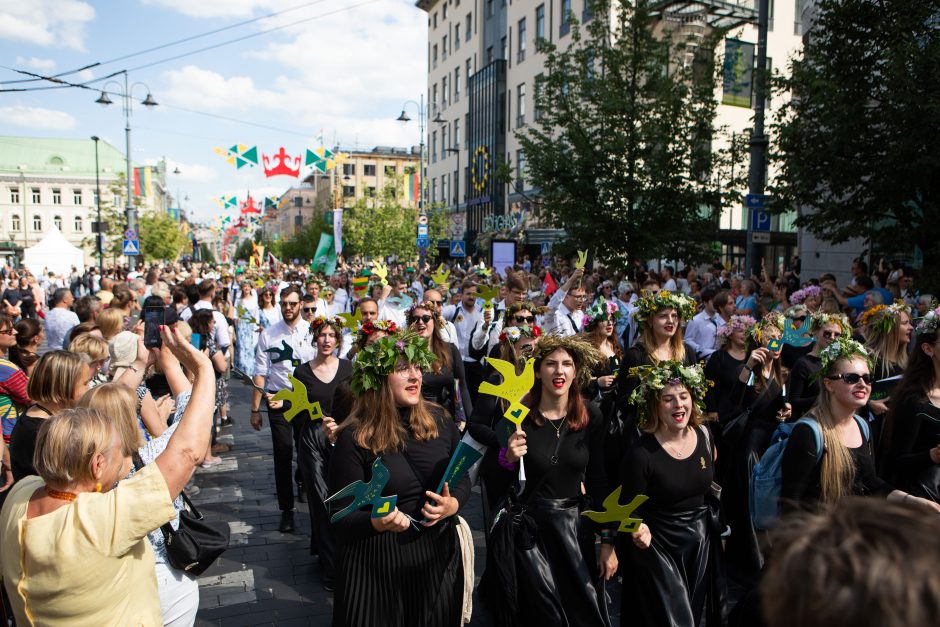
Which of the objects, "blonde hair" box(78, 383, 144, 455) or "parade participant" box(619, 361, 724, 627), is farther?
"parade participant" box(619, 361, 724, 627)

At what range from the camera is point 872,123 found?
9.46 metres

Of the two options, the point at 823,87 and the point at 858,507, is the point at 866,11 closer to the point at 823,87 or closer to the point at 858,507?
the point at 823,87

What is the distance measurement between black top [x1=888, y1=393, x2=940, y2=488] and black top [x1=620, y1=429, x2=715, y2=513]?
3.58ft

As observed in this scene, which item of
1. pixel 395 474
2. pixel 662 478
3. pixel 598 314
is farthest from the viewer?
pixel 598 314

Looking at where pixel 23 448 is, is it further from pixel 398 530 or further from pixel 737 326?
pixel 737 326

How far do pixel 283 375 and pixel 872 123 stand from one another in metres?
8.59

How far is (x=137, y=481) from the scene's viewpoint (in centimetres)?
232

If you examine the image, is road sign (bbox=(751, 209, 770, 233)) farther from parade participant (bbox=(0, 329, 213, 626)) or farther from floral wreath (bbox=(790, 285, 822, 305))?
parade participant (bbox=(0, 329, 213, 626))

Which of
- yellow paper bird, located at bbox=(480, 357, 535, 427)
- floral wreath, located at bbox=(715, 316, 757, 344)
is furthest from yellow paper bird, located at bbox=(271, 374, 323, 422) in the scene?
floral wreath, located at bbox=(715, 316, 757, 344)

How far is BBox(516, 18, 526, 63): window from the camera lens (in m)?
38.2

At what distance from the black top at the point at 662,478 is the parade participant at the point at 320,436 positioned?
2.27 meters

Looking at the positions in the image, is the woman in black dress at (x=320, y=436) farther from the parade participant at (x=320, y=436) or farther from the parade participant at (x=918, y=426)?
the parade participant at (x=918, y=426)

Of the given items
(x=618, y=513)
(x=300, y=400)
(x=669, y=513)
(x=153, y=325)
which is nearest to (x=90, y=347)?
(x=300, y=400)

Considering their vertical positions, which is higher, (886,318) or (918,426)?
(886,318)
